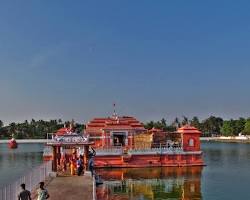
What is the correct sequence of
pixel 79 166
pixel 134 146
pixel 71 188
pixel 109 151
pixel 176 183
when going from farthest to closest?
pixel 134 146, pixel 109 151, pixel 176 183, pixel 79 166, pixel 71 188

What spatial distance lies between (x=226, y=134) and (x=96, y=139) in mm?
122425

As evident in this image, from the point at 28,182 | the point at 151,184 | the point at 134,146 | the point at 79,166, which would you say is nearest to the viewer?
the point at 28,182

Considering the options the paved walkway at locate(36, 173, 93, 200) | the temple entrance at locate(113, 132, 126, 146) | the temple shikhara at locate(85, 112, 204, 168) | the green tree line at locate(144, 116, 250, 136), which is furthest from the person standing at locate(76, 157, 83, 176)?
the green tree line at locate(144, 116, 250, 136)

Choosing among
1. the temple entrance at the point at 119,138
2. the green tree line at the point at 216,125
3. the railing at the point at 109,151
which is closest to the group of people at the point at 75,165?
the railing at the point at 109,151

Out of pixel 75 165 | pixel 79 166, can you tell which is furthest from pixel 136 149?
pixel 79 166

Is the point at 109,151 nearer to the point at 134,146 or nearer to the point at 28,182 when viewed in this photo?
the point at 134,146

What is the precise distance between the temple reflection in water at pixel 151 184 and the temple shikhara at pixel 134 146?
1.68m

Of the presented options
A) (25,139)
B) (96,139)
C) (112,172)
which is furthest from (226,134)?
(112,172)

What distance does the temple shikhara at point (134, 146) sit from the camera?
163ft

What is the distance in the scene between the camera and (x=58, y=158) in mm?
33469

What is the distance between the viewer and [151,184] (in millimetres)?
37281

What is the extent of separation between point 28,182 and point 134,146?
32.2 metres

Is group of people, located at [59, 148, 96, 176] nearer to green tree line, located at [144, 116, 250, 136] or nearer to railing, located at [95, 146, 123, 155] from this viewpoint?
railing, located at [95, 146, 123, 155]

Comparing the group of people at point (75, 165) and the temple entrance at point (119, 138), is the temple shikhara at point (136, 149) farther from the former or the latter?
the group of people at point (75, 165)
